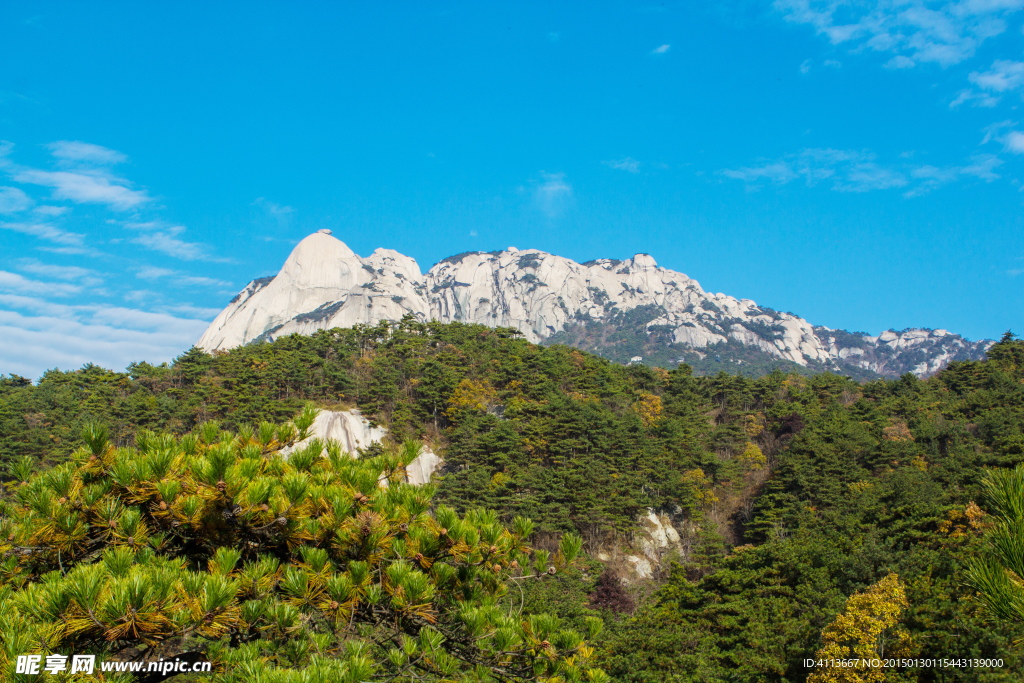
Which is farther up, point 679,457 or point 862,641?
point 679,457

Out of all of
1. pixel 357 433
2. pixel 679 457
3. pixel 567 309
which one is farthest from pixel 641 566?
pixel 567 309

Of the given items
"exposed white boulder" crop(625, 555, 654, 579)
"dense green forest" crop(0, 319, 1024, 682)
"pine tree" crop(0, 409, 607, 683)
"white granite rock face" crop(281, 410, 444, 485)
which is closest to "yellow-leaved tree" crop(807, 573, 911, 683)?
"dense green forest" crop(0, 319, 1024, 682)

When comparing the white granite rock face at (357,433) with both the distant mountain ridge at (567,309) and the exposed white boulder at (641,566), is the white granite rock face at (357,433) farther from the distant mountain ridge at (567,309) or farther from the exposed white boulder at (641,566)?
the distant mountain ridge at (567,309)

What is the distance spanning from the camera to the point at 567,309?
457ft

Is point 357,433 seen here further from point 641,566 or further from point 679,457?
point 679,457

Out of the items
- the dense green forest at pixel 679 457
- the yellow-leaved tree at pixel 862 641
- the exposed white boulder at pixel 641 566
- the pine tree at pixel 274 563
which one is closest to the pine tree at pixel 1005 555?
the pine tree at pixel 274 563

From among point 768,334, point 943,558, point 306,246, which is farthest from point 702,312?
point 943,558

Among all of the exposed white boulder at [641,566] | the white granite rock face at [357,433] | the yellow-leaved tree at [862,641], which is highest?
the white granite rock face at [357,433]

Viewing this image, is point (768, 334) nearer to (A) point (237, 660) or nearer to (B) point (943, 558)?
(B) point (943, 558)

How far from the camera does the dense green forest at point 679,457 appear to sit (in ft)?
37.8

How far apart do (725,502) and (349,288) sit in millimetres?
92890

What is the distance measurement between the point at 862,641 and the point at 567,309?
131 metres

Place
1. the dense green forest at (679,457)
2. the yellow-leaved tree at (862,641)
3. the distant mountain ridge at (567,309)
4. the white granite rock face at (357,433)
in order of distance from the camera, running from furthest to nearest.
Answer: the distant mountain ridge at (567,309)
the white granite rock face at (357,433)
the dense green forest at (679,457)
the yellow-leaved tree at (862,641)

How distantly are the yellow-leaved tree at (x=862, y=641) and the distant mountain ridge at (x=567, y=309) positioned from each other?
93493 millimetres
